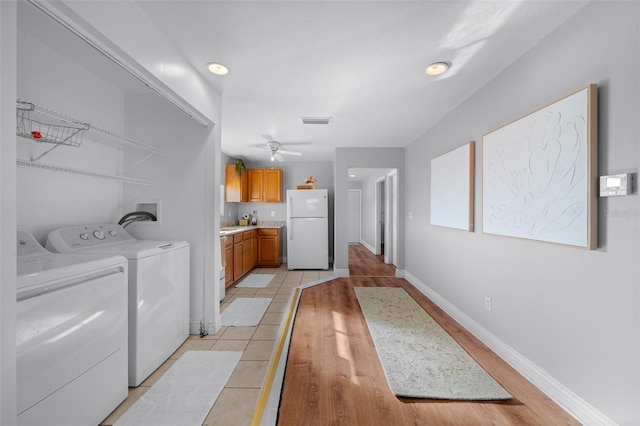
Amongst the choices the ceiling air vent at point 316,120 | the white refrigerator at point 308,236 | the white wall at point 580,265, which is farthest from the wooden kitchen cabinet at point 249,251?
the white wall at point 580,265

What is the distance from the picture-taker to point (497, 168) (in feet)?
7.31

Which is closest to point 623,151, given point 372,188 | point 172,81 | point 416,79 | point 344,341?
point 416,79

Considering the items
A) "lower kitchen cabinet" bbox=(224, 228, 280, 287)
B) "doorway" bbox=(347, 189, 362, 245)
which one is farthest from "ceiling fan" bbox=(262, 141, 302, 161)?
"doorway" bbox=(347, 189, 362, 245)

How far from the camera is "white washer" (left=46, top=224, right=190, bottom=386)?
1.85 meters

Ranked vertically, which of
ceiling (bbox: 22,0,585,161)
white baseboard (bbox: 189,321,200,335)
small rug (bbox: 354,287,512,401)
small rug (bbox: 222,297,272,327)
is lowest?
small rug (bbox: 222,297,272,327)

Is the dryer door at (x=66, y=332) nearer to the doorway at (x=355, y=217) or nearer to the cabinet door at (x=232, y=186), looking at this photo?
the cabinet door at (x=232, y=186)

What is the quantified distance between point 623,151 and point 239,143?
14.7 feet

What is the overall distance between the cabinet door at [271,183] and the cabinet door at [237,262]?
1.56 m

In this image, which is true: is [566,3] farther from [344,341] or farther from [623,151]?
[344,341]

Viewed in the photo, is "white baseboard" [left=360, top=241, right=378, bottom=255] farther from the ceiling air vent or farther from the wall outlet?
the wall outlet

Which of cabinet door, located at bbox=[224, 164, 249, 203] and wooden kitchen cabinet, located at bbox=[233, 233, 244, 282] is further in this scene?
cabinet door, located at bbox=[224, 164, 249, 203]

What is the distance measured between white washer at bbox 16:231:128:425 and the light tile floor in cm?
30

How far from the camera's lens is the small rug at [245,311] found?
9.63 feet

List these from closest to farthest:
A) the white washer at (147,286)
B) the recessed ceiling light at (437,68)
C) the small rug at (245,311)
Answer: the white washer at (147,286) < the recessed ceiling light at (437,68) < the small rug at (245,311)
